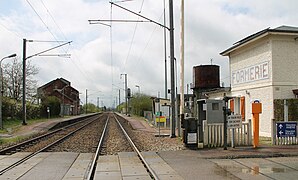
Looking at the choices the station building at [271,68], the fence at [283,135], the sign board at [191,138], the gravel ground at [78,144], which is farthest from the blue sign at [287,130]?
the gravel ground at [78,144]

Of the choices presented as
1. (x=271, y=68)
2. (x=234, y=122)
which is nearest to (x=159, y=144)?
(x=234, y=122)

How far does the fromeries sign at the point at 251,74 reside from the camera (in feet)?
72.8

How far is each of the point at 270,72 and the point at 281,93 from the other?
134 cm

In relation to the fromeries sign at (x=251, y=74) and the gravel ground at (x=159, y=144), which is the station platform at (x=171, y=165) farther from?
the fromeries sign at (x=251, y=74)

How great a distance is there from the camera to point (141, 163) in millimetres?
12547

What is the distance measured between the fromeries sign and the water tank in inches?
348

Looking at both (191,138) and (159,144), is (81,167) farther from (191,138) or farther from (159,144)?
(159,144)

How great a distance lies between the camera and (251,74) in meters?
24.1

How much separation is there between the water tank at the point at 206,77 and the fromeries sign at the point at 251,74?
29.0 ft

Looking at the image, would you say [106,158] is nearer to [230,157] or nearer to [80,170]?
[80,170]

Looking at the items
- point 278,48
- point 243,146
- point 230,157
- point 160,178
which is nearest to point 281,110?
point 278,48

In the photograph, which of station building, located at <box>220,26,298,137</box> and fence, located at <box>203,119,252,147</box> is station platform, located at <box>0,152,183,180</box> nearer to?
fence, located at <box>203,119,252,147</box>

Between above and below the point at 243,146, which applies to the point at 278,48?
above

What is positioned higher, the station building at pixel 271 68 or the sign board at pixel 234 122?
the station building at pixel 271 68
